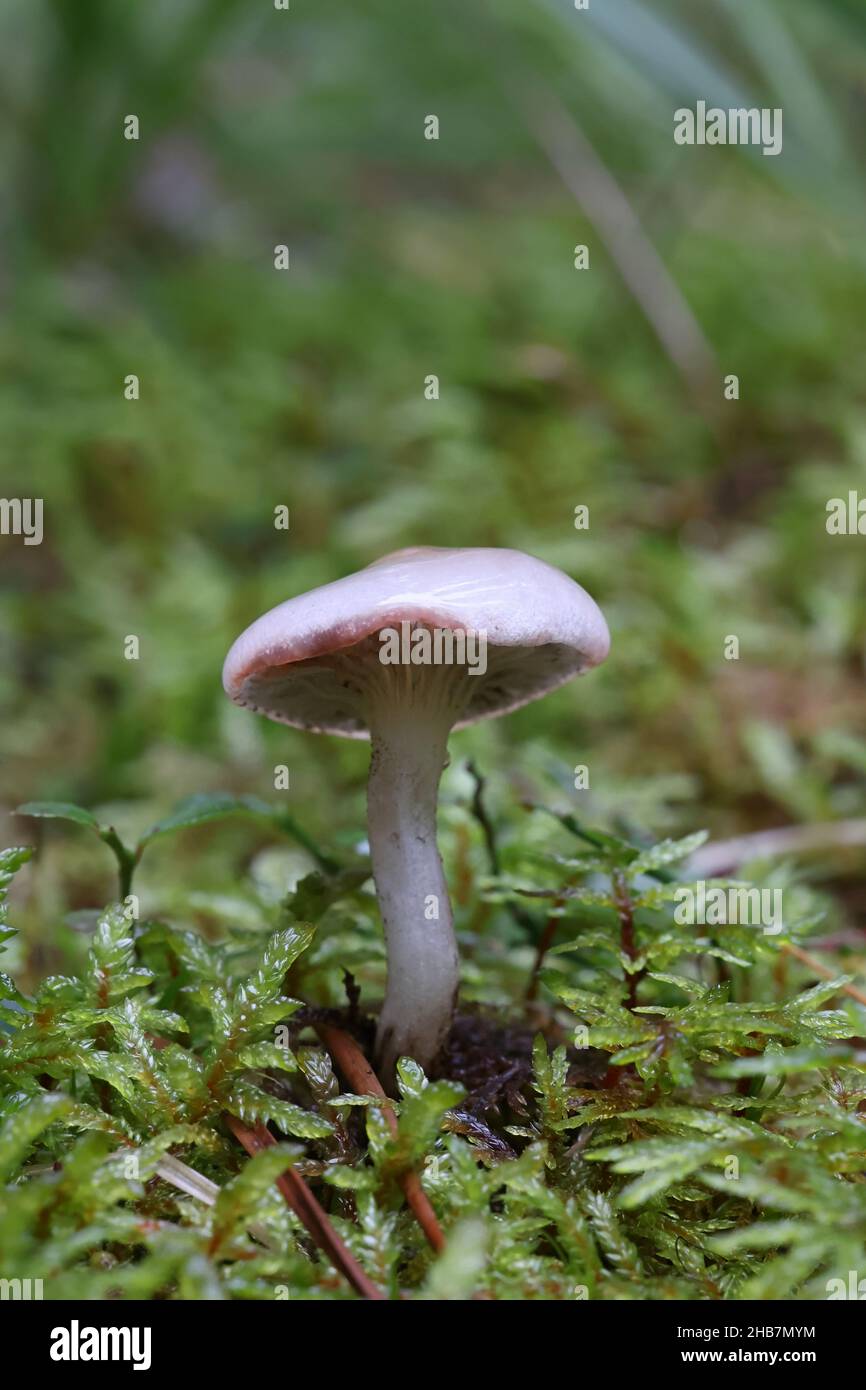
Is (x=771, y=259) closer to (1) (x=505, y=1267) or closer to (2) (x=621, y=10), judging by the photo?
(2) (x=621, y=10)

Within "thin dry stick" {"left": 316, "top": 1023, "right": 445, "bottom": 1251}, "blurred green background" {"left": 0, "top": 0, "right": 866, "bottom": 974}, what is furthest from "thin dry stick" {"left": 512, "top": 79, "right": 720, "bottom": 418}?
"thin dry stick" {"left": 316, "top": 1023, "right": 445, "bottom": 1251}

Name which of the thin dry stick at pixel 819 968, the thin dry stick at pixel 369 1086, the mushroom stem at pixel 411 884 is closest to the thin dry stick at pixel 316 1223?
the thin dry stick at pixel 369 1086

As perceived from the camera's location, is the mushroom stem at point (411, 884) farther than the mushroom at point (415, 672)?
Yes

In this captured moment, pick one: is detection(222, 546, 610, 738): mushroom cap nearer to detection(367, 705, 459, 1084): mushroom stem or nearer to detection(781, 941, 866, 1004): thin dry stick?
detection(367, 705, 459, 1084): mushroom stem

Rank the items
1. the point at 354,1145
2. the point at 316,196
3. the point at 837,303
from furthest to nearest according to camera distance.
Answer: the point at 316,196
the point at 837,303
the point at 354,1145

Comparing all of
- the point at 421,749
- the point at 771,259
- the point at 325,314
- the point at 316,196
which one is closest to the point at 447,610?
the point at 421,749

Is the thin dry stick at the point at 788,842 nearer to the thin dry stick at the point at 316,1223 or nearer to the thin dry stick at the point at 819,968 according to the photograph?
the thin dry stick at the point at 819,968
